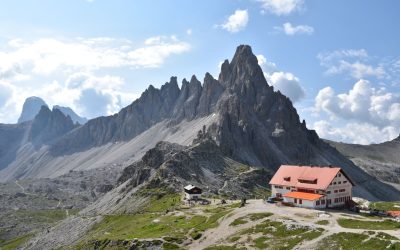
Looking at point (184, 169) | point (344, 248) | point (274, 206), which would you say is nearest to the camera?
point (344, 248)

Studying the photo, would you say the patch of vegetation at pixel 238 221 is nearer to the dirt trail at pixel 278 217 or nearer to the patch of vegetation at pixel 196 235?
the dirt trail at pixel 278 217

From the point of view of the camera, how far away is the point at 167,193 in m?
157

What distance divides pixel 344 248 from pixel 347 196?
41.5 metres

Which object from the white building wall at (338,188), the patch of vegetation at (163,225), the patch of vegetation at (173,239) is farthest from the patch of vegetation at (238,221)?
the white building wall at (338,188)

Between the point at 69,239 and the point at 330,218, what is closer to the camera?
the point at 330,218

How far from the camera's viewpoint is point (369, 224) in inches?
3115

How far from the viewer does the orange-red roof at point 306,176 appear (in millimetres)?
101375

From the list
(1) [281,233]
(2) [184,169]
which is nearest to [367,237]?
(1) [281,233]

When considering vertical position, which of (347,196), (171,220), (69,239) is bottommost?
(69,239)

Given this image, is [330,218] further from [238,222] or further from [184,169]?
[184,169]

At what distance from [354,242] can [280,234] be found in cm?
1389

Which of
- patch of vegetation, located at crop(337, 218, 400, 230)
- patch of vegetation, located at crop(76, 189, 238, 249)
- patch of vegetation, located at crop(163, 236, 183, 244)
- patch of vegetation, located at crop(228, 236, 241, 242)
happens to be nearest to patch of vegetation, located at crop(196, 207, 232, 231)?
patch of vegetation, located at crop(76, 189, 238, 249)

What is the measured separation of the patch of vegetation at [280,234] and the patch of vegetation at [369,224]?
6710mm

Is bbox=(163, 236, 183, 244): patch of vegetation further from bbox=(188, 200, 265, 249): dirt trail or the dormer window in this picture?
the dormer window
